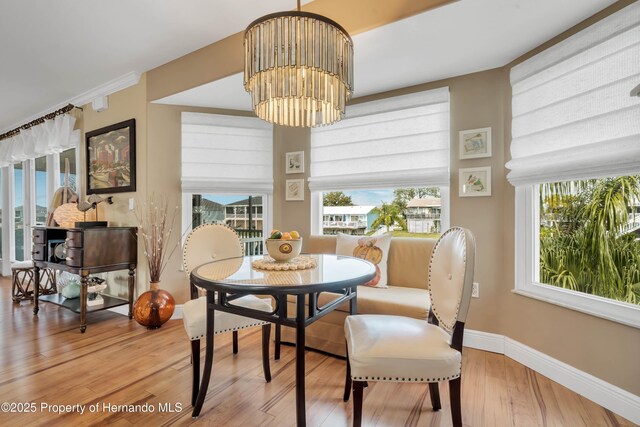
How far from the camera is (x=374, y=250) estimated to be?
8.21 feet

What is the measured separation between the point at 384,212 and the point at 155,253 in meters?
2.21

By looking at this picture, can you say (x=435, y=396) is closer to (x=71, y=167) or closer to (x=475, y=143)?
(x=475, y=143)

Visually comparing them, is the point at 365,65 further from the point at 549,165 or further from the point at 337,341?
the point at 337,341

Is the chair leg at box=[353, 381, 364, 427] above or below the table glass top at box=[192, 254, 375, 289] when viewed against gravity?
below

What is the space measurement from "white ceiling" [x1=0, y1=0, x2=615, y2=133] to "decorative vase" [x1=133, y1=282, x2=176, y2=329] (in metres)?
1.88

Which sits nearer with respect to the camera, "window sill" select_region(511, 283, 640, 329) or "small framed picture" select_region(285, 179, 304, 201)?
"window sill" select_region(511, 283, 640, 329)

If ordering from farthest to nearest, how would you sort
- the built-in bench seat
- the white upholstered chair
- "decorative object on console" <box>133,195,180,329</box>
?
"decorative object on console" <box>133,195,180,329</box>, the built-in bench seat, the white upholstered chair

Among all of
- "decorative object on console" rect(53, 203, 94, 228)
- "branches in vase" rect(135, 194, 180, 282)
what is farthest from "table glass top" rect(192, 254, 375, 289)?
"decorative object on console" rect(53, 203, 94, 228)

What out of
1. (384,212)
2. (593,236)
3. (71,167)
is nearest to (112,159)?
(71,167)

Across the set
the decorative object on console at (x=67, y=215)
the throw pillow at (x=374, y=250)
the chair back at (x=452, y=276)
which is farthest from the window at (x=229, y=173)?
the chair back at (x=452, y=276)

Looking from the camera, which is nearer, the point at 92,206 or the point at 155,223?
the point at 155,223

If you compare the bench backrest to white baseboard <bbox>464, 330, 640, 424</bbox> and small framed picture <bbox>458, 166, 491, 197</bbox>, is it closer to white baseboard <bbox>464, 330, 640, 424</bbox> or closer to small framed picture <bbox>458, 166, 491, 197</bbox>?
small framed picture <bbox>458, 166, 491, 197</bbox>

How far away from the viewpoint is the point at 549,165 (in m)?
1.99

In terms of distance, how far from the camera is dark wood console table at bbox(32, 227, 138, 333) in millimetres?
2797
